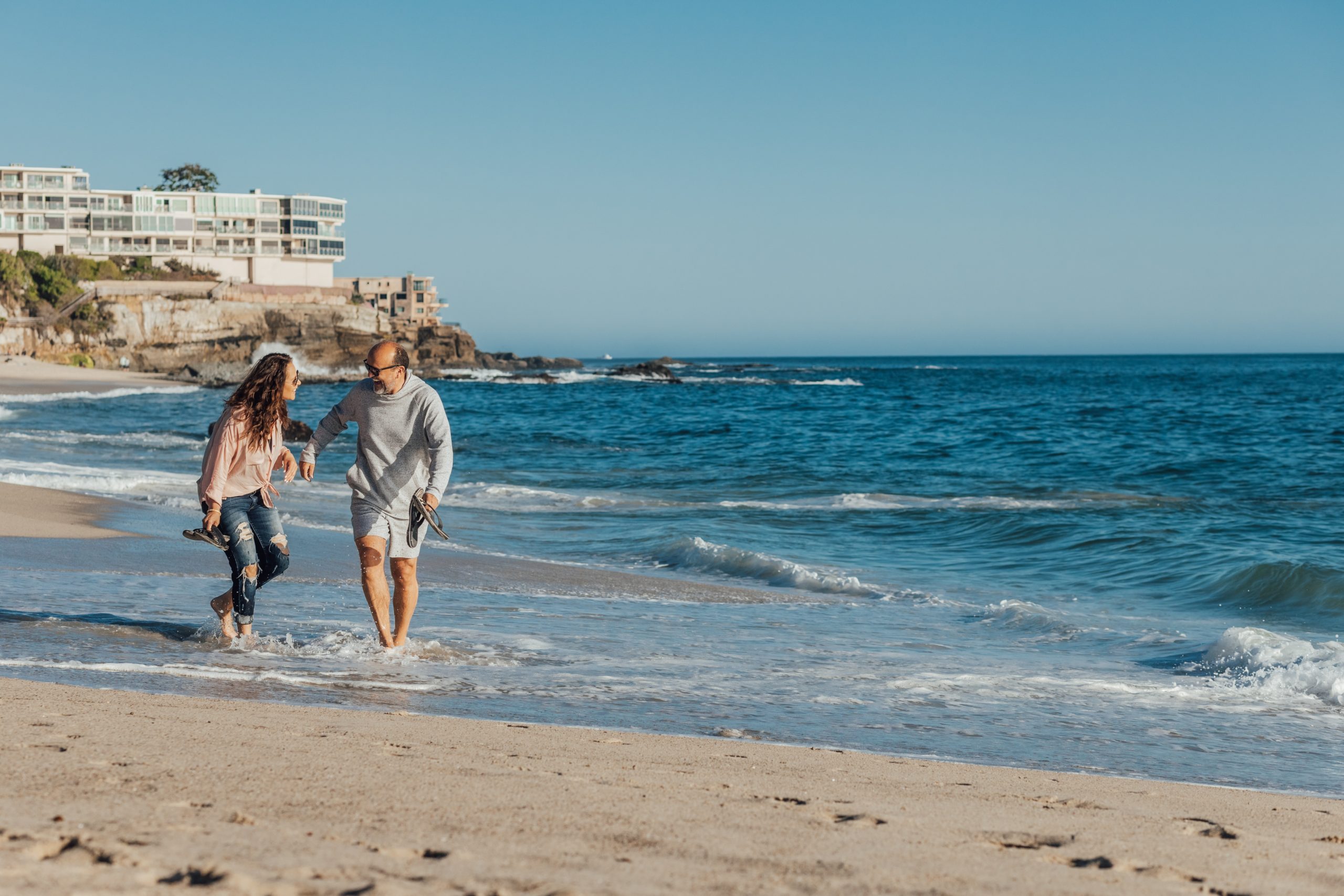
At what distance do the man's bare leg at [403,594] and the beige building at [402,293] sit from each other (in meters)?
128

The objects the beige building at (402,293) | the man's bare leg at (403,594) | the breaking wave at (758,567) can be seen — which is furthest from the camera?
the beige building at (402,293)

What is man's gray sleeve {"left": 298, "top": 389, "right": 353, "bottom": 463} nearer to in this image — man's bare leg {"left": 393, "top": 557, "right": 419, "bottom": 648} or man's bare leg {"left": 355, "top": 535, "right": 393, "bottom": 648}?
man's bare leg {"left": 355, "top": 535, "right": 393, "bottom": 648}

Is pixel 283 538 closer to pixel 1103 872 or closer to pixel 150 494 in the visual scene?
pixel 1103 872

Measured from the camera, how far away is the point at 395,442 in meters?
6.30

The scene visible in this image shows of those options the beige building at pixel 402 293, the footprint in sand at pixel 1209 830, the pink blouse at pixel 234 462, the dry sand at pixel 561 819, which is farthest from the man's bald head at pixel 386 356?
the beige building at pixel 402 293

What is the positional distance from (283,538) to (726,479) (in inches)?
570

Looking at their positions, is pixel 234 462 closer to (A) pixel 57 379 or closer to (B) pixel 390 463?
(B) pixel 390 463

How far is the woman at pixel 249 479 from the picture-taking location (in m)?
6.20

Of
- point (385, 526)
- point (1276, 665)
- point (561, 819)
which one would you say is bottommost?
point (1276, 665)

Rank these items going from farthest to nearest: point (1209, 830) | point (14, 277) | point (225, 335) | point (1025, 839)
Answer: point (225, 335), point (14, 277), point (1209, 830), point (1025, 839)

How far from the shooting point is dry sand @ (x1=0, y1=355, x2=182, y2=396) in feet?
155

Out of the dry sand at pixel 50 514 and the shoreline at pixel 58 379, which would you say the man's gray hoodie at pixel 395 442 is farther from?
the shoreline at pixel 58 379

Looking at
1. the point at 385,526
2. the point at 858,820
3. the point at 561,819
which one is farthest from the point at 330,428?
the point at 858,820

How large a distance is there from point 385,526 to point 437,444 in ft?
1.93
